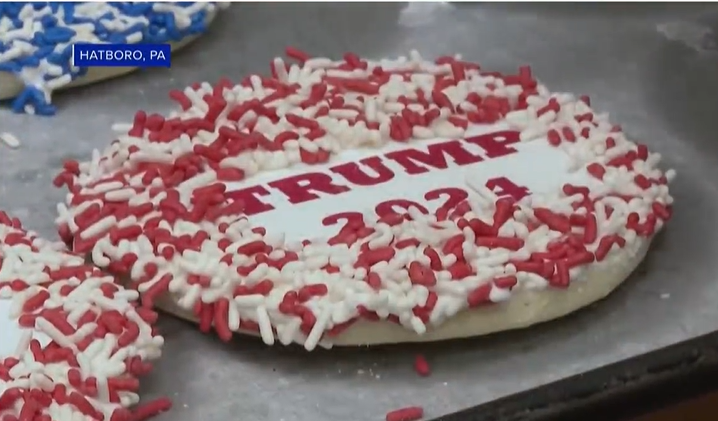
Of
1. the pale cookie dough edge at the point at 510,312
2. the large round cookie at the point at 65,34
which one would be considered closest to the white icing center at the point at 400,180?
the pale cookie dough edge at the point at 510,312

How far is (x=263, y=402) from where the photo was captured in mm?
851

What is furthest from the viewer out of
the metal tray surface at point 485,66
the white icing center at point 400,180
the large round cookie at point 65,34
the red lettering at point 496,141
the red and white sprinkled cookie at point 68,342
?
the large round cookie at point 65,34

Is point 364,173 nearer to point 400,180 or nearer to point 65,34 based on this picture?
point 400,180

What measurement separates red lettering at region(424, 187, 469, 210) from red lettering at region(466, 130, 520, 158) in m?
0.08

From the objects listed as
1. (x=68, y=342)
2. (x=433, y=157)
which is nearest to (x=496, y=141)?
(x=433, y=157)

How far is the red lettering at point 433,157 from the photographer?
1.06 m

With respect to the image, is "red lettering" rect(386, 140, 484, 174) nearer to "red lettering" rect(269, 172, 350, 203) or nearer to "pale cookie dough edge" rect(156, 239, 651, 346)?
"red lettering" rect(269, 172, 350, 203)

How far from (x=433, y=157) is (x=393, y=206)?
11 cm

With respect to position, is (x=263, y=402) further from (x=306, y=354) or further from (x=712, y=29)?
(x=712, y=29)

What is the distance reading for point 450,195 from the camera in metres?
1.01

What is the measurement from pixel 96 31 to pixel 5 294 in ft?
1.68

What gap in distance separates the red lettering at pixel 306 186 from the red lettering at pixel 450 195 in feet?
0.26

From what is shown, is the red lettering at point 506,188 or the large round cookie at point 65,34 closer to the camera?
the red lettering at point 506,188

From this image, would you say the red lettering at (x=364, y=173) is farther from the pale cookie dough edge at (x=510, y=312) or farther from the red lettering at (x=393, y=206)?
the pale cookie dough edge at (x=510, y=312)
